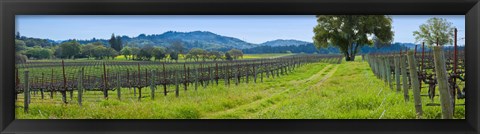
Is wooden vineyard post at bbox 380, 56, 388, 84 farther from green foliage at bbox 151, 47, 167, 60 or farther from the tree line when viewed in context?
green foliage at bbox 151, 47, 167, 60

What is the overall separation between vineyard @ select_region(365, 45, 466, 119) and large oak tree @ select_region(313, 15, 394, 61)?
166 mm

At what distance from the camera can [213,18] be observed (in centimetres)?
357

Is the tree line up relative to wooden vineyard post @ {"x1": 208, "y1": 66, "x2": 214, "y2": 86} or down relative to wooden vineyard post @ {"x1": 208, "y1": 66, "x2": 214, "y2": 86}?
up

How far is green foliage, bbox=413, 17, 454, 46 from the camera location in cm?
349

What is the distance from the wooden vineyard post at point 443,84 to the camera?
346cm

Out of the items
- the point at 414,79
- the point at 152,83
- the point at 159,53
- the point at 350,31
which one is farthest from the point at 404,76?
the point at 152,83

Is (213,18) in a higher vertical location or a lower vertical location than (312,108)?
higher

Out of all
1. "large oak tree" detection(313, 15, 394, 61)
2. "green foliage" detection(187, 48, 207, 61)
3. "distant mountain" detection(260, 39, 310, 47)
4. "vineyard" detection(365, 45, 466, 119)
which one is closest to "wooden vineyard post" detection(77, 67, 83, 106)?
"green foliage" detection(187, 48, 207, 61)

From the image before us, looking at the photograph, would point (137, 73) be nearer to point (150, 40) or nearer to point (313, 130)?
point (150, 40)

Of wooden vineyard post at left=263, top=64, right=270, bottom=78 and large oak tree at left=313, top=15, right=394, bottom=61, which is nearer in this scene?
large oak tree at left=313, top=15, right=394, bottom=61

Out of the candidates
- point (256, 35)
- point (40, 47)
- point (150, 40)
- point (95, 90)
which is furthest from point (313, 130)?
point (40, 47)

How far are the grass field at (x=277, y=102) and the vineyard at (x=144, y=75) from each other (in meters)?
0.06
